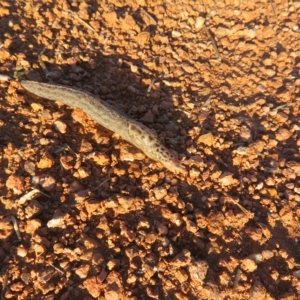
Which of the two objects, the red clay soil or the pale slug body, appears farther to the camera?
the pale slug body

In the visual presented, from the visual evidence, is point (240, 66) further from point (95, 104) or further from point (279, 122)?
point (95, 104)

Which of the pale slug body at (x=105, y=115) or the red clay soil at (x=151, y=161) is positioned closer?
the red clay soil at (x=151, y=161)

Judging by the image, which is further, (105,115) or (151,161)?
(105,115)

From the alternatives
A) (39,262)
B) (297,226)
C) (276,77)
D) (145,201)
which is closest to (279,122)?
(276,77)
